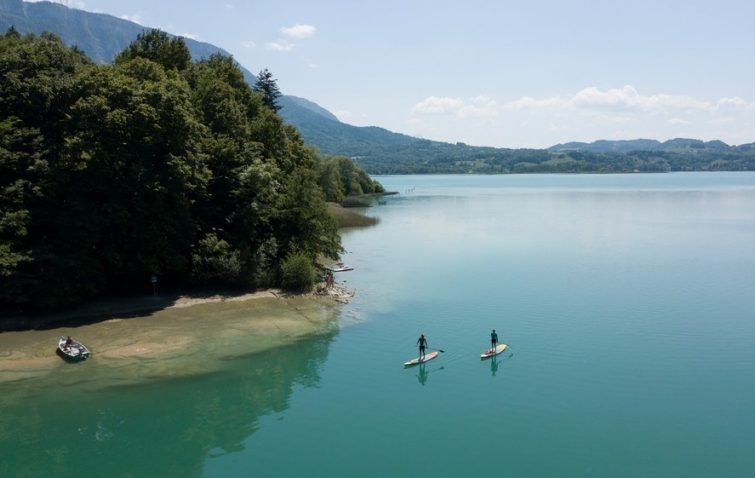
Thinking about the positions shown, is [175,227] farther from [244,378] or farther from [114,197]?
[244,378]

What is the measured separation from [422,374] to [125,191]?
24634 mm

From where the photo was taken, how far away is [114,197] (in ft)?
130

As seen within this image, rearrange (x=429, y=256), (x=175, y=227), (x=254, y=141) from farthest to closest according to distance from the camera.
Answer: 1. (x=429, y=256)
2. (x=254, y=141)
3. (x=175, y=227)

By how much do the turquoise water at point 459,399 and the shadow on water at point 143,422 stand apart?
97mm

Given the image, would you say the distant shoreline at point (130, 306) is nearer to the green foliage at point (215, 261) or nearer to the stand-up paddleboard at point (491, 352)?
the green foliage at point (215, 261)

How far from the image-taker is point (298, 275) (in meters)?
47.6

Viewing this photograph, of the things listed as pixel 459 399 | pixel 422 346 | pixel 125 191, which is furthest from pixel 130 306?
pixel 459 399

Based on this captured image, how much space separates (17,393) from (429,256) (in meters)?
47.5

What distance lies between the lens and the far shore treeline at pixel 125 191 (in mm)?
37312

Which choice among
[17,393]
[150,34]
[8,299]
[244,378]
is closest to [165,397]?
[244,378]

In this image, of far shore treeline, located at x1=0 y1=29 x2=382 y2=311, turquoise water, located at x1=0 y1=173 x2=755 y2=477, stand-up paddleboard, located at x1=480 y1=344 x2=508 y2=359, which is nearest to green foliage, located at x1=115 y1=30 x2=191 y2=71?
far shore treeline, located at x1=0 y1=29 x2=382 y2=311

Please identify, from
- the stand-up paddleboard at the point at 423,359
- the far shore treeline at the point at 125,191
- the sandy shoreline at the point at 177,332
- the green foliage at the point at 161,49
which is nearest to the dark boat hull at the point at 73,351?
the sandy shoreline at the point at 177,332

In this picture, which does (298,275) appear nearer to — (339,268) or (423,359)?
(339,268)

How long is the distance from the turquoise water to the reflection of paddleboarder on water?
14 centimetres
